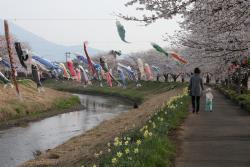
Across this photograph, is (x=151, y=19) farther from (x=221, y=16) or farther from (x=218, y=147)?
(x=218, y=147)

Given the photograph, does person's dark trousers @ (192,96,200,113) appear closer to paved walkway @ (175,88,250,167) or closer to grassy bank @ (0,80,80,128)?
paved walkway @ (175,88,250,167)

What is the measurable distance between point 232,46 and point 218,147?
527 centimetres

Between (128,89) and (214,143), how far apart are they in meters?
62.9

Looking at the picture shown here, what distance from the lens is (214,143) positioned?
11.1 meters

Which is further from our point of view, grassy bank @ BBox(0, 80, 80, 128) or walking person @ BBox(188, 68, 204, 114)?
grassy bank @ BBox(0, 80, 80, 128)

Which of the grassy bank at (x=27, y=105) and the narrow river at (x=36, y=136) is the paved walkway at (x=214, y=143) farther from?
the grassy bank at (x=27, y=105)

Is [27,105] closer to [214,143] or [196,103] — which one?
[196,103]

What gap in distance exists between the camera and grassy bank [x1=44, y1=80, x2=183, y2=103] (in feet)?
205

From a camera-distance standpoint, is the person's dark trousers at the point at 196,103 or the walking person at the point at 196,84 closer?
the walking person at the point at 196,84

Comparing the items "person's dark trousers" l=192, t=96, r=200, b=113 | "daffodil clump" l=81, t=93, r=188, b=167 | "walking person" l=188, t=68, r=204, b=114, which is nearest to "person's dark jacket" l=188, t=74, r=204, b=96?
"walking person" l=188, t=68, r=204, b=114

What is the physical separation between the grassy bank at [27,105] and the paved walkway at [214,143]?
17.7 metres

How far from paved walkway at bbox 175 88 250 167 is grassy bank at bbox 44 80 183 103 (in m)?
41.2

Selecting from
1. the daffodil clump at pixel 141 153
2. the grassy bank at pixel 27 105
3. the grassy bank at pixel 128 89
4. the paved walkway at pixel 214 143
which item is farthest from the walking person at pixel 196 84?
the grassy bank at pixel 128 89

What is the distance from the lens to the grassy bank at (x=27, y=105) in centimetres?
3266
